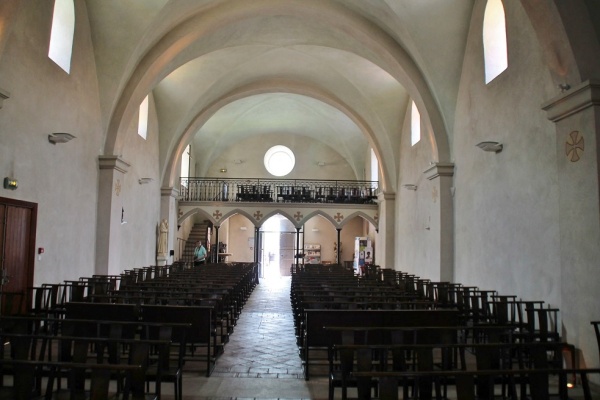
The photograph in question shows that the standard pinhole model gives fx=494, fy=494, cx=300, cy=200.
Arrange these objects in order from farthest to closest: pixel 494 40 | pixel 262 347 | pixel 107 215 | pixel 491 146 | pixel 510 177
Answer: pixel 107 215
pixel 494 40
pixel 491 146
pixel 510 177
pixel 262 347

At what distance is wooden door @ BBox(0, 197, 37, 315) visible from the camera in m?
8.52

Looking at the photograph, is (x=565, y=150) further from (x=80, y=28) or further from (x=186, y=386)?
(x=80, y=28)

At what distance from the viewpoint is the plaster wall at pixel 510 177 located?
8047 millimetres

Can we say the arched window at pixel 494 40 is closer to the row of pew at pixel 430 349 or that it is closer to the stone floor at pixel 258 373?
the row of pew at pixel 430 349

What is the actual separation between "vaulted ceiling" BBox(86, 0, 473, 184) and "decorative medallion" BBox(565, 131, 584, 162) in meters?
5.61

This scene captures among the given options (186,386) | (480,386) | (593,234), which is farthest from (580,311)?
(186,386)

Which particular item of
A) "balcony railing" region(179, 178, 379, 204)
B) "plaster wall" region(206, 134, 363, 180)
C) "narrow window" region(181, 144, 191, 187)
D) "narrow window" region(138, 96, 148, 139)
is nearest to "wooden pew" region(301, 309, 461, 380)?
"narrow window" region(138, 96, 148, 139)

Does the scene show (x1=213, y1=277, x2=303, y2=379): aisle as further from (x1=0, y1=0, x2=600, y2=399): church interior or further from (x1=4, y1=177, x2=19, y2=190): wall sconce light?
(x1=4, y1=177, x2=19, y2=190): wall sconce light

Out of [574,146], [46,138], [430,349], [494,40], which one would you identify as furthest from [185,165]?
[430,349]

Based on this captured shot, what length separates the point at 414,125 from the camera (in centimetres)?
1673

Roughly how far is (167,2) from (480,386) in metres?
10.1

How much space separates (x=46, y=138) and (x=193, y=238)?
56.5 ft

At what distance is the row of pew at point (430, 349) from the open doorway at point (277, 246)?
18.7 m

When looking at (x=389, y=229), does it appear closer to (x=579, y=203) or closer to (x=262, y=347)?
(x=262, y=347)
